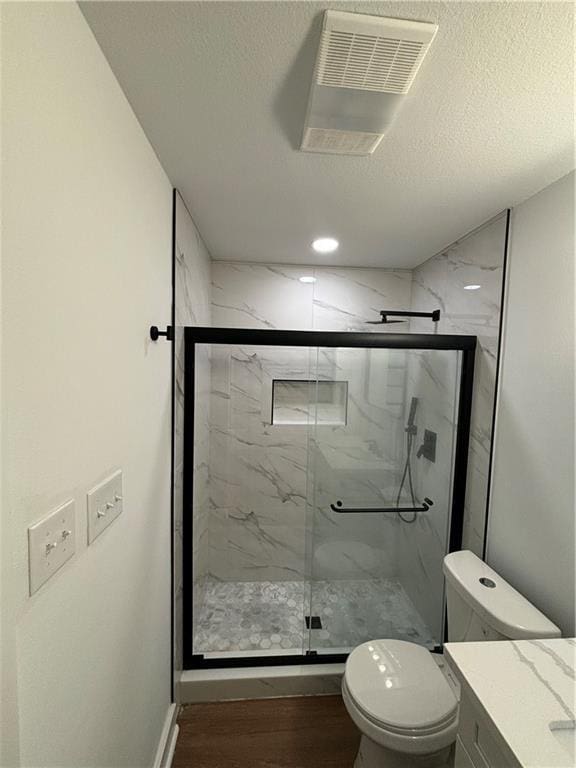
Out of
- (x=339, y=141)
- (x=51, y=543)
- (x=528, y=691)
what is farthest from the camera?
(x=339, y=141)

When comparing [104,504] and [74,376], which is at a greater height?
[74,376]

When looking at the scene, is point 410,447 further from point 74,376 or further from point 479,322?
point 74,376

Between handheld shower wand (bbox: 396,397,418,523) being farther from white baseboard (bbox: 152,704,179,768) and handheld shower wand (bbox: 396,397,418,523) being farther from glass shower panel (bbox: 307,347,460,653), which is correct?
white baseboard (bbox: 152,704,179,768)

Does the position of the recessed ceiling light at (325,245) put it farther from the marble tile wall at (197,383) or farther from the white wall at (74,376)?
the white wall at (74,376)

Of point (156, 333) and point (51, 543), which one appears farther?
point (156, 333)

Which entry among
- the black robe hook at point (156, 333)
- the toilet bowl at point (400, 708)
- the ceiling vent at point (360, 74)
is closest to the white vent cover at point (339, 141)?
the ceiling vent at point (360, 74)

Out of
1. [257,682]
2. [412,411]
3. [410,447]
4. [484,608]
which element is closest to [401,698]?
[484,608]

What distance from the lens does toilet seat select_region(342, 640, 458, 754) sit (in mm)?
1188

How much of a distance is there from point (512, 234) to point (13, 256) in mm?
1747

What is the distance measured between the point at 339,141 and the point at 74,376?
3.22ft

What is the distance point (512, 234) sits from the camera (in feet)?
4.90

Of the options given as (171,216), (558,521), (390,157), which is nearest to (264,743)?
(558,521)

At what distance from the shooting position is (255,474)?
246cm

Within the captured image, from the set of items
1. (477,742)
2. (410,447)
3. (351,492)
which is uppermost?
(410,447)
